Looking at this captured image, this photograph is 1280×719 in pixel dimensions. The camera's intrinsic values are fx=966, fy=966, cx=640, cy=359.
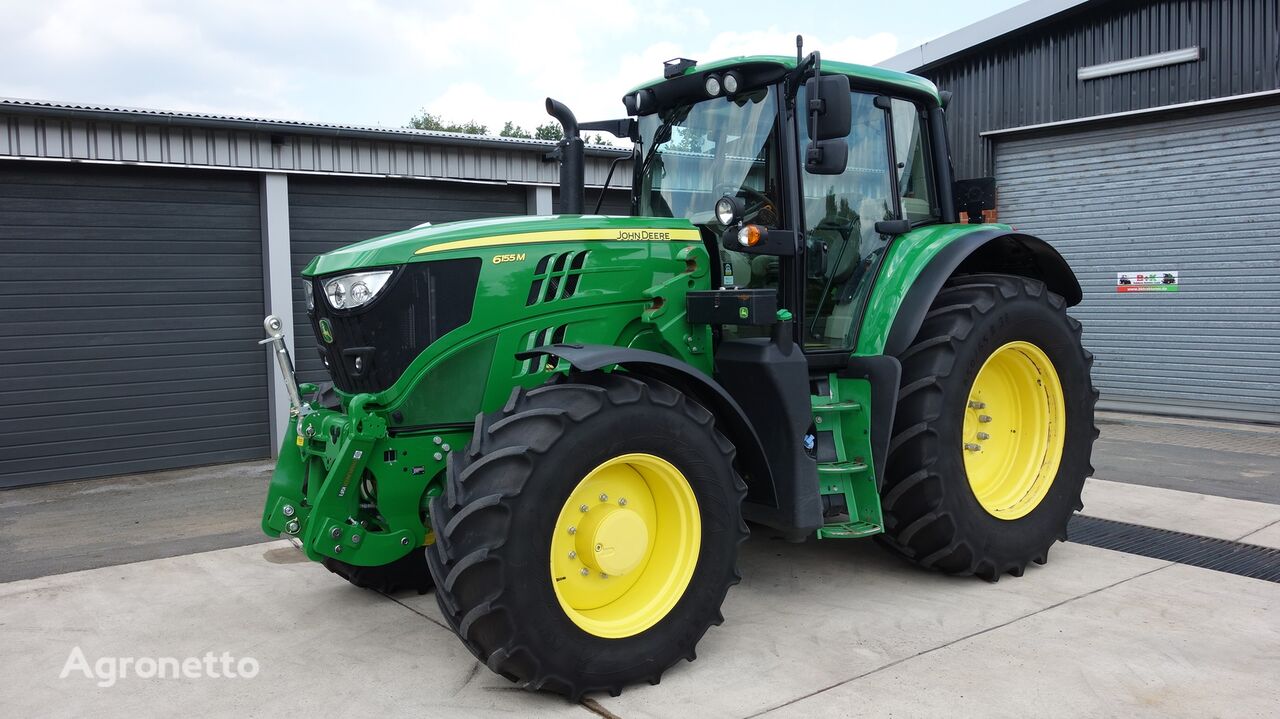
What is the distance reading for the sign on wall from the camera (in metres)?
10.7

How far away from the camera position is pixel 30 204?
8.05 m

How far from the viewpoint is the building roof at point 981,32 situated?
35.9 ft

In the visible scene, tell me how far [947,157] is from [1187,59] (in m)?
6.59

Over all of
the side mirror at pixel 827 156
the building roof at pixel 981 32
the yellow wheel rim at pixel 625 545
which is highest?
the building roof at pixel 981 32

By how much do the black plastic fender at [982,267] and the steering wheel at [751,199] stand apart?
816 millimetres

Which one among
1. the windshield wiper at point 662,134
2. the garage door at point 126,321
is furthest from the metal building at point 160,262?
the windshield wiper at point 662,134

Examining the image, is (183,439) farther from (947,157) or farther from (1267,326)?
(1267,326)

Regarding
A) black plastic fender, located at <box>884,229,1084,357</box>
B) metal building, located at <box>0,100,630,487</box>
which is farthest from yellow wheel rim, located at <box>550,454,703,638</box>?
metal building, located at <box>0,100,630,487</box>

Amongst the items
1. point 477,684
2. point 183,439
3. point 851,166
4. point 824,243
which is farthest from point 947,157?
point 183,439

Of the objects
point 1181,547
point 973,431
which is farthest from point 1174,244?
point 973,431

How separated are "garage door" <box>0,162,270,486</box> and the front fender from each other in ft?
21.6

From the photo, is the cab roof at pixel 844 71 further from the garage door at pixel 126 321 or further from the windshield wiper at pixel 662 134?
the garage door at pixel 126 321

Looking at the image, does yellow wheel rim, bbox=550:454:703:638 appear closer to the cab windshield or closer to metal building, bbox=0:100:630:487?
the cab windshield

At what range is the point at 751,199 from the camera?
441cm
